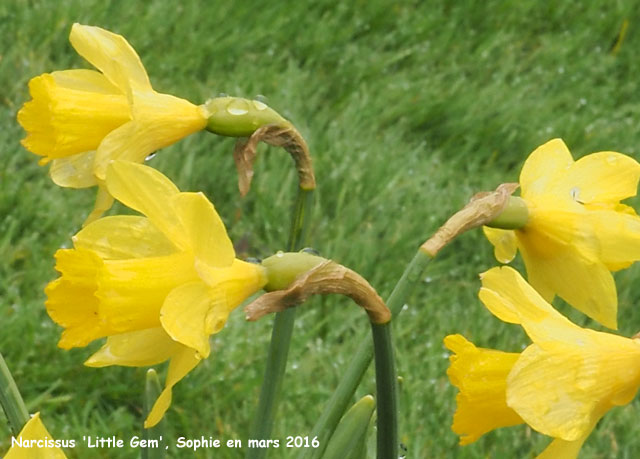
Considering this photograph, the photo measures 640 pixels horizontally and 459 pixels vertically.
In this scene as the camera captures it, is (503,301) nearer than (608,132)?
Yes

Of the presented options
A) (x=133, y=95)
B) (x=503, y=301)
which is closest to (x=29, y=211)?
(x=133, y=95)

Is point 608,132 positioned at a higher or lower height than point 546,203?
lower

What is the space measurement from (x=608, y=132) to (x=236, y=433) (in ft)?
5.47

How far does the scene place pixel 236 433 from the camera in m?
2.11

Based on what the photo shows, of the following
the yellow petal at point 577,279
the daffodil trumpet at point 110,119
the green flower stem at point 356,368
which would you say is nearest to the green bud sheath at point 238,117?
the daffodil trumpet at point 110,119

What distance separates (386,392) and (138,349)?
0.24m

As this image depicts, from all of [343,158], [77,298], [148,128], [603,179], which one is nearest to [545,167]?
[603,179]

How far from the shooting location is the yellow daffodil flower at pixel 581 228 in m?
1.19

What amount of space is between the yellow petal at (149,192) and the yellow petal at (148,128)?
6.0 inches

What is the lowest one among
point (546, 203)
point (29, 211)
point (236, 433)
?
point (236, 433)

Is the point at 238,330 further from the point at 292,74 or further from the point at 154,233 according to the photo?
the point at 154,233

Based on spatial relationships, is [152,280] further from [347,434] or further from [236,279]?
[347,434]

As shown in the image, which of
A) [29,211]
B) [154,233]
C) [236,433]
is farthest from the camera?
[29,211]

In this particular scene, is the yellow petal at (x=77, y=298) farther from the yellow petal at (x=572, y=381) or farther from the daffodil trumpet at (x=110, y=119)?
the yellow petal at (x=572, y=381)
